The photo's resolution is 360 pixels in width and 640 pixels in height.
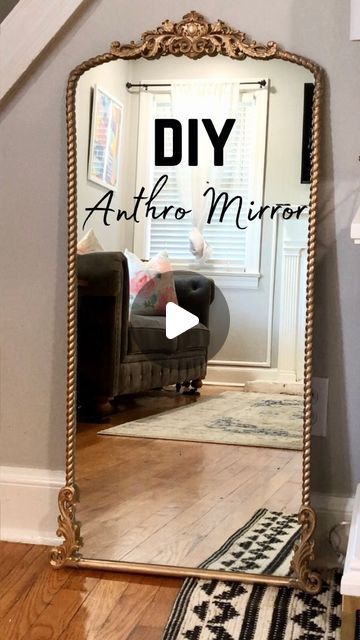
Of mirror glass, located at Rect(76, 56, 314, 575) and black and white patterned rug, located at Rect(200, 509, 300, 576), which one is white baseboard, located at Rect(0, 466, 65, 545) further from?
black and white patterned rug, located at Rect(200, 509, 300, 576)

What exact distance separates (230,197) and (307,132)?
0.24 metres

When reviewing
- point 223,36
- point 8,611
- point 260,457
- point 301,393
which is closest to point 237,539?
point 260,457

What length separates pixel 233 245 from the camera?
81.8 inches

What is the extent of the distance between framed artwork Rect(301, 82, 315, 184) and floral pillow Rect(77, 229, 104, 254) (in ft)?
1.77

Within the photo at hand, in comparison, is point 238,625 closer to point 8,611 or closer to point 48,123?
point 8,611

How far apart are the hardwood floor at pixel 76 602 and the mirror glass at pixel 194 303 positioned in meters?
0.10

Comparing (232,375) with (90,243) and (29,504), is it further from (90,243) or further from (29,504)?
(29,504)

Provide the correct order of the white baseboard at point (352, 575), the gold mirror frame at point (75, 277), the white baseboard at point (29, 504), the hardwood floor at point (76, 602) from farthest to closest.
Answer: the white baseboard at point (29, 504) → the gold mirror frame at point (75, 277) → the hardwood floor at point (76, 602) → the white baseboard at point (352, 575)

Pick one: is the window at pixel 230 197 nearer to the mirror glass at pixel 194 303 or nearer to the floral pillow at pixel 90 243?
the mirror glass at pixel 194 303

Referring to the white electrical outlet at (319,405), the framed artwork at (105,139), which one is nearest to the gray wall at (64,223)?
the white electrical outlet at (319,405)

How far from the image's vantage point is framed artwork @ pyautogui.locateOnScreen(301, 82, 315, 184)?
2010 millimetres

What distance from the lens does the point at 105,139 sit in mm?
2119

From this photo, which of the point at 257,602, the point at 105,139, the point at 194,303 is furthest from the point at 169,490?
the point at 105,139

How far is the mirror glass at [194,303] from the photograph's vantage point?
2.03 m
